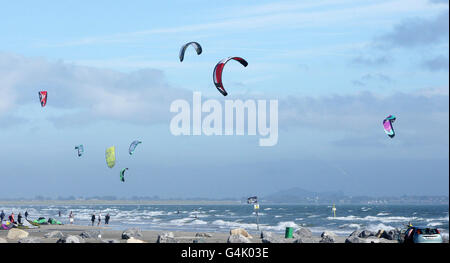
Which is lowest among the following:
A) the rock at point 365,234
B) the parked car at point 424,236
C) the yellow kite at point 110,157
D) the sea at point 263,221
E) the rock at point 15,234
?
the sea at point 263,221

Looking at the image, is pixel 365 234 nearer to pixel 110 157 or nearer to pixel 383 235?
pixel 383 235

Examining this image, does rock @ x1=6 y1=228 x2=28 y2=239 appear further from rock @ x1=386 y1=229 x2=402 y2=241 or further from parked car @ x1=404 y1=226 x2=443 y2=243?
parked car @ x1=404 y1=226 x2=443 y2=243

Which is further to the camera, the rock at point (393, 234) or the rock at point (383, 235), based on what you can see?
the rock at point (383, 235)

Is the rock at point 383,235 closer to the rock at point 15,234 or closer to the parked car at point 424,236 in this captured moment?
the parked car at point 424,236

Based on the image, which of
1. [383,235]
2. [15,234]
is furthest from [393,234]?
[15,234]

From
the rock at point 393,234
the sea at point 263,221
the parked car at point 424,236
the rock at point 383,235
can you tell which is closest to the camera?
the parked car at point 424,236

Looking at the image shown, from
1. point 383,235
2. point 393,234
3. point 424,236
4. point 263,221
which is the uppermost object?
point 424,236

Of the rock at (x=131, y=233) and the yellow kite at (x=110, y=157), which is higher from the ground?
the yellow kite at (x=110, y=157)

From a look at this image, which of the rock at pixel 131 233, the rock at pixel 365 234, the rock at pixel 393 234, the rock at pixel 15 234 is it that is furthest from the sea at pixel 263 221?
the rock at pixel 15 234

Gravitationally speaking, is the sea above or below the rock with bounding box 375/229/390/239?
below

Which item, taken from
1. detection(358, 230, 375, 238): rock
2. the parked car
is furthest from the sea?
the parked car
